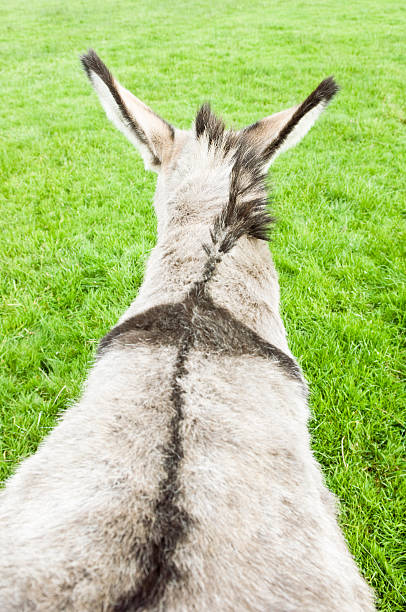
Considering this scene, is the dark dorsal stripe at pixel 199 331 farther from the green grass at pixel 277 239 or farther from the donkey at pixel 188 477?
the green grass at pixel 277 239

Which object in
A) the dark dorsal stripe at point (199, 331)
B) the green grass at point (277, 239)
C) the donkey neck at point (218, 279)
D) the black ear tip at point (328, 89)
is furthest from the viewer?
the green grass at point (277, 239)

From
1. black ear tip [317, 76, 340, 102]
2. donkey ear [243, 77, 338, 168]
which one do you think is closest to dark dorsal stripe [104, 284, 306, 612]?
donkey ear [243, 77, 338, 168]

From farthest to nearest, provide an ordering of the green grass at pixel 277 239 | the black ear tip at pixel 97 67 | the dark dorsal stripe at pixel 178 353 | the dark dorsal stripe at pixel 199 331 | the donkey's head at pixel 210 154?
the green grass at pixel 277 239 → the black ear tip at pixel 97 67 → the donkey's head at pixel 210 154 → the dark dorsal stripe at pixel 199 331 → the dark dorsal stripe at pixel 178 353

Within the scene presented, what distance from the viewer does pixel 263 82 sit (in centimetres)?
907

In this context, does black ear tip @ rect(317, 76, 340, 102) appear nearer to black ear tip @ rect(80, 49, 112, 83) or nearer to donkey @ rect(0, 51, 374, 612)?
donkey @ rect(0, 51, 374, 612)

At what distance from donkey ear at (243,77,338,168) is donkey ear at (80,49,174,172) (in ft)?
2.00

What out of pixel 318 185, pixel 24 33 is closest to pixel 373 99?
pixel 318 185

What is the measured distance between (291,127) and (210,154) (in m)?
0.49

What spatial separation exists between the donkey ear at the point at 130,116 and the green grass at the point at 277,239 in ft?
2.74

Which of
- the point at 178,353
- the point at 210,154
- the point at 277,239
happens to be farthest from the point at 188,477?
the point at 277,239

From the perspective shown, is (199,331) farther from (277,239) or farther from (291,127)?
(277,239)

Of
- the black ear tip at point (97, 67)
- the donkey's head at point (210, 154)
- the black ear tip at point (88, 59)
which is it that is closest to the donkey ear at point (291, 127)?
the donkey's head at point (210, 154)

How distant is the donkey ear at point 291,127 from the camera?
7.50 feet

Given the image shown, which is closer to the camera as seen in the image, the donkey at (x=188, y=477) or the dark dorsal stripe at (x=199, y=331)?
the donkey at (x=188, y=477)
